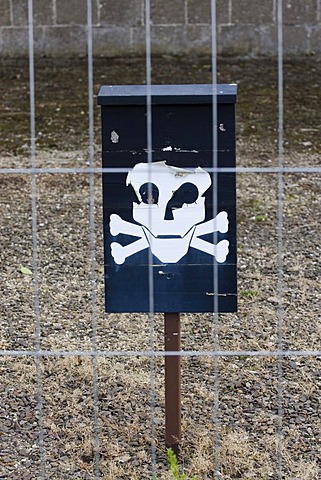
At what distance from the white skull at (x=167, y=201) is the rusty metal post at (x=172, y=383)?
0.30 metres

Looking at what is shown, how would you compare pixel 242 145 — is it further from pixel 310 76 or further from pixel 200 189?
pixel 200 189

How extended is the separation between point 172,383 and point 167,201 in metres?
0.62

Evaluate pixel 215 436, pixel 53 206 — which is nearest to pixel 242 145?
pixel 53 206

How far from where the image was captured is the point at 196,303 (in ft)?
10.7

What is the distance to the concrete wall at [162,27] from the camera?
971 centimetres

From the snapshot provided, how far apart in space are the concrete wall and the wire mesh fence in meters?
3.76

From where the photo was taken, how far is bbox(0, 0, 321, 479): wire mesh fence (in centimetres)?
341

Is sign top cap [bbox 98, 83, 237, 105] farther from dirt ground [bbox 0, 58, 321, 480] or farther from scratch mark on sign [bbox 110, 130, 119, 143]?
dirt ground [bbox 0, 58, 321, 480]

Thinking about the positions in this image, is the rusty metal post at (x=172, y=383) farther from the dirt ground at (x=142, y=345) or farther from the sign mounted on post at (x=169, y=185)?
the sign mounted on post at (x=169, y=185)

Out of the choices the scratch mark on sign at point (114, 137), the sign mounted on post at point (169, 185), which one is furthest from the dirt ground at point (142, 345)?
the scratch mark on sign at point (114, 137)

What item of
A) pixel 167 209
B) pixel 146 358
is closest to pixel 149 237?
pixel 167 209

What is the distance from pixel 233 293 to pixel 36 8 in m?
7.05

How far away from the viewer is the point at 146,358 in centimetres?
425

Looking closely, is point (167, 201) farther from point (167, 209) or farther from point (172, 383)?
point (172, 383)
